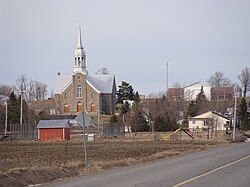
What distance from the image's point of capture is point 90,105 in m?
113

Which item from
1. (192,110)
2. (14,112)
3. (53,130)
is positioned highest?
(192,110)

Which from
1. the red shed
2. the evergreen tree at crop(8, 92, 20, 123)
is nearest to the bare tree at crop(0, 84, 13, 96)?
the evergreen tree at crop(8, 92, 20, 123)

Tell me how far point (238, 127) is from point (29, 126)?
48.0 meters

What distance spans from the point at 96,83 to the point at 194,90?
152ft

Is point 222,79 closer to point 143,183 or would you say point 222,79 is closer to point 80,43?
point 80,43

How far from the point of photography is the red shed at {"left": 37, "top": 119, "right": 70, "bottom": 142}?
72.9m

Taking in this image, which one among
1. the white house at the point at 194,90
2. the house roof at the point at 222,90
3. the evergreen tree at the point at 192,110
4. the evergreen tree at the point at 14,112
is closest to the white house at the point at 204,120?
the evergreen tree at the point at 192,110

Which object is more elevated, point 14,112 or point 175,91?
point 175,91

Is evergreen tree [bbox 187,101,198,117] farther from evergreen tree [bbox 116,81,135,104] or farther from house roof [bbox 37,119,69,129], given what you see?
house roof [bbox 37,119,69,129]

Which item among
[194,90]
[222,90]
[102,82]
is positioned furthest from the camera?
[194,90]

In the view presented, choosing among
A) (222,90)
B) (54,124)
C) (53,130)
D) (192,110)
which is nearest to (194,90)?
(222,90)

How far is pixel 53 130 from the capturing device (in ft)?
242

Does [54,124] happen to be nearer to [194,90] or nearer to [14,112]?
[14,112]

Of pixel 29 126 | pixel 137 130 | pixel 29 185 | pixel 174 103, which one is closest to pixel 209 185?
pixel 29 185
